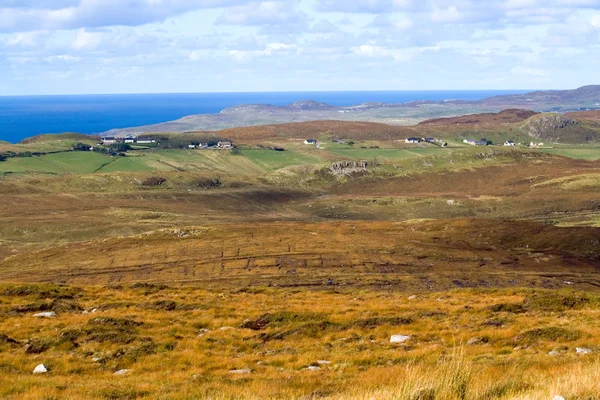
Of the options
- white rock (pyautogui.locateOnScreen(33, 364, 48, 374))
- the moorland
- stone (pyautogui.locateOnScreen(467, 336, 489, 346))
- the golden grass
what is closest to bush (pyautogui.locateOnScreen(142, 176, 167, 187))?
the moorland

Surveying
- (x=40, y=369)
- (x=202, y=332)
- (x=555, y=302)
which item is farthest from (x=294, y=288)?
(x=40, y=369)

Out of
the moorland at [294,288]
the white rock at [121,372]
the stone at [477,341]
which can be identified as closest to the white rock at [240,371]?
the moorland at [294,288]

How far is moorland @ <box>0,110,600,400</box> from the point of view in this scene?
1570 cm

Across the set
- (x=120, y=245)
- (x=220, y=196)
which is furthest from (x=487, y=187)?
(x=120, y=245)

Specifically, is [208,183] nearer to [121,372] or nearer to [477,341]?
[477,341]

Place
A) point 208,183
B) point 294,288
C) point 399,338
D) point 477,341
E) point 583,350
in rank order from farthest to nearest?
point 208,183 < point 294,288 < point 399,338 < point 477,341 < point 583,350

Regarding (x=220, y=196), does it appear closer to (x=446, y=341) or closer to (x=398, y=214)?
(x=398, y=214)

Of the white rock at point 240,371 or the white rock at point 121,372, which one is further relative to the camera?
the white rock at point 121,372

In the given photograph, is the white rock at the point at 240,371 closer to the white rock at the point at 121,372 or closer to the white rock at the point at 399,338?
the white rock at the point at 121,372

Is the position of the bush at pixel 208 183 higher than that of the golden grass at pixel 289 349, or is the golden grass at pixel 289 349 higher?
the golden grass at pixel 289 349

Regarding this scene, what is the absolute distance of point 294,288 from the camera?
187ft

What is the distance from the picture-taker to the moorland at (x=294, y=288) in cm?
1570

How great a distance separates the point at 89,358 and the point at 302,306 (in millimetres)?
16010

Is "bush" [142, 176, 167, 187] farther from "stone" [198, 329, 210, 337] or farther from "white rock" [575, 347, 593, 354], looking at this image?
"white rock" [575, 347, 593, 354]
